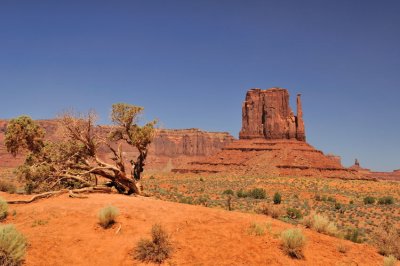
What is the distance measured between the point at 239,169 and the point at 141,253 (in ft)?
259

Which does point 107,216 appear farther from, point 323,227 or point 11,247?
point 323,227

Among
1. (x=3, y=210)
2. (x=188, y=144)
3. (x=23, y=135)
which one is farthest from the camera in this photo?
(x=188, y=144)

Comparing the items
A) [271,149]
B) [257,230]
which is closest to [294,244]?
[257,230]

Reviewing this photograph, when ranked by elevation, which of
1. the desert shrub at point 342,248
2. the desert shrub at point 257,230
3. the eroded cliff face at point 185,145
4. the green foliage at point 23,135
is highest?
the eroded cliff face at point 185,145

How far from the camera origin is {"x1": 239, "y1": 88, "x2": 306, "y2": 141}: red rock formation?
340 feet

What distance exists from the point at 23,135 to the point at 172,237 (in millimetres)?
14531

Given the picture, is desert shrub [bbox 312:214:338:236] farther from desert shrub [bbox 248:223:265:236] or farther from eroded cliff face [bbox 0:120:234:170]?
eroded cliff face [bbox 0:120:234:170]

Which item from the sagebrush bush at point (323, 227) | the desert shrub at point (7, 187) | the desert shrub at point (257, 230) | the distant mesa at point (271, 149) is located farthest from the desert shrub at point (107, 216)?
the distant mesa at point (271, 149)

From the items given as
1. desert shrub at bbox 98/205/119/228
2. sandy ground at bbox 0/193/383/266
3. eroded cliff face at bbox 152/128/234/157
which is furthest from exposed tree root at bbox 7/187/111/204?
eroded cliff face at bbox 152/128/234/157

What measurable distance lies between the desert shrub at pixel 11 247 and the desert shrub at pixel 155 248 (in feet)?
9.24

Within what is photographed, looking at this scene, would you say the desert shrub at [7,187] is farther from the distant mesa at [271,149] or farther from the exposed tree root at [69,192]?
the distant mesa at [271,149]

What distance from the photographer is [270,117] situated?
106 meters

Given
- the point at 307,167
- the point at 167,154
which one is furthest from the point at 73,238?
the point at 167,154

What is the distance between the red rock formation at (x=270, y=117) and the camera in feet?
340
